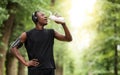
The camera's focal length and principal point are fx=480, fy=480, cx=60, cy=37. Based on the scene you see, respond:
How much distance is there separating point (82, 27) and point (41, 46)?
24.8 meters

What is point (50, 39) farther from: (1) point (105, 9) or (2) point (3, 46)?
(1) point (105, 9)

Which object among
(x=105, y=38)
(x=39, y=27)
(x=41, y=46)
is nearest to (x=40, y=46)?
(x=41, y=46)

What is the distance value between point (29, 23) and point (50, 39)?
761 inches

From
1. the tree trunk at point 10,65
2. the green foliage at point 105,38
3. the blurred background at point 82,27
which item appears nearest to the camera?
the blurred background at point 82,27

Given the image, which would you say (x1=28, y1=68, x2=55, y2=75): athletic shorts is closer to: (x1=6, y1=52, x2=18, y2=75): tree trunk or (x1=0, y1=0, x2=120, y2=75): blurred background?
(x1=0, y1=0, x2=120, y2=75): blurred background

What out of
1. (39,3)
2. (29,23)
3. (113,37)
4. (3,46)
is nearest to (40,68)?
(39,3)

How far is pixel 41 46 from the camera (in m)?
7.31

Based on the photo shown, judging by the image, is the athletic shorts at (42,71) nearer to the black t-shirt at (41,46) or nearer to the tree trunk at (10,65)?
the black t-shirt at (41,46)

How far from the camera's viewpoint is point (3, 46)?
23.0 m

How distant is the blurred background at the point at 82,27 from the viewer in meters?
23.4

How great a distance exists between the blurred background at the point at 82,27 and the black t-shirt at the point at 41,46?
11304 mm

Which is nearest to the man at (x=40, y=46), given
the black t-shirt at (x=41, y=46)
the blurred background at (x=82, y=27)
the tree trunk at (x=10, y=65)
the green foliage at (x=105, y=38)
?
the black t-shirt at (x=41, y=46)

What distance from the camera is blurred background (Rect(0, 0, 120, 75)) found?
23359 mm

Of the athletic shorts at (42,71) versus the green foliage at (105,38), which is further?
the green foliage at (105,38)
